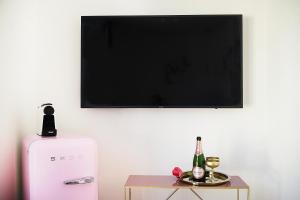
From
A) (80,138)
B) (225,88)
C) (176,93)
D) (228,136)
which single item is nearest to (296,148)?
(228,136)

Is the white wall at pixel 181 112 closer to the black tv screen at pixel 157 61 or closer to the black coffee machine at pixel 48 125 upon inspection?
the black tv screen at pixel 157 61

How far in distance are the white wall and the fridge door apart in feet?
1.83

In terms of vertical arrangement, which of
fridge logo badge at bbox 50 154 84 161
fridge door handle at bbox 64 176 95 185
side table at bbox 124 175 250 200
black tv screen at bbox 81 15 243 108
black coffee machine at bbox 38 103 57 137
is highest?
black tv screen at bbox 81 15 243 108

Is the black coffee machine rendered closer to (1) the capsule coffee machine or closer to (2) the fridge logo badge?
(1) the capsule coffee machine

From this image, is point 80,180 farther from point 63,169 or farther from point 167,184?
point 167,184

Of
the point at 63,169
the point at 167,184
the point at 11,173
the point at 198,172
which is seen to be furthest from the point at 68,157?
the point at 198,172

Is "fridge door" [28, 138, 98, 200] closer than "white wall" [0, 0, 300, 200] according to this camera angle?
Yes

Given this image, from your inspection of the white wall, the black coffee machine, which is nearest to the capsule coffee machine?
the black coffee machine

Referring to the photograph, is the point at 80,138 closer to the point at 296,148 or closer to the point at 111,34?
the point at 111,34

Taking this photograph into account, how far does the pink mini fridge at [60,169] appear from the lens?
2.48 metres

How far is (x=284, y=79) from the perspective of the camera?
3.10m

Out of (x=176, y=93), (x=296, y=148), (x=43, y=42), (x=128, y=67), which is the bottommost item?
(x=296, y=148)

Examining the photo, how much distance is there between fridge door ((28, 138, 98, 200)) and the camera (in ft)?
8.14

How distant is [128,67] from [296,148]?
4.81 feet
